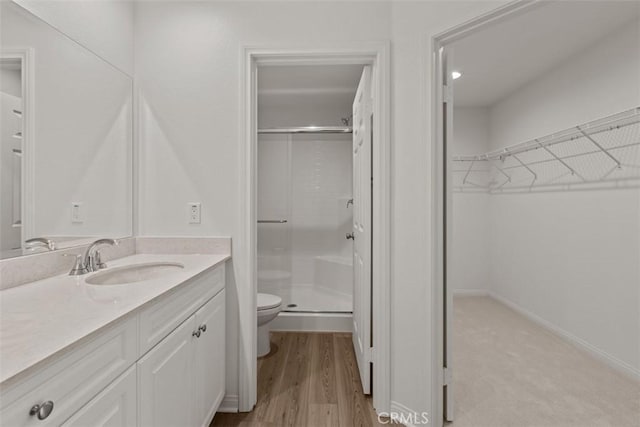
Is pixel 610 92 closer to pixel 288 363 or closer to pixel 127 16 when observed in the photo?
pixel 288 363

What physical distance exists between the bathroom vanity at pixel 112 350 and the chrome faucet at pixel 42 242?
0.15 m

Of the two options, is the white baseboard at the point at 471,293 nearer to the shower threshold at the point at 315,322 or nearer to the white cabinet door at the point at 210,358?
the shower threshold at the point at 315,322

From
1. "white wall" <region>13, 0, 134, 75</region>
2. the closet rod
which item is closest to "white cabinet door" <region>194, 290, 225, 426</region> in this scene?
"white wall" <region>13, 0, 134, 75</region>

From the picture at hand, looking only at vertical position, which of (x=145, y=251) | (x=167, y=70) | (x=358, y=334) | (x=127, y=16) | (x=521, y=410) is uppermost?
(x=127, y=16)

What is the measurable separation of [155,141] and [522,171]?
3.54 m

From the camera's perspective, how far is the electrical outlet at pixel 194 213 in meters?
1.92

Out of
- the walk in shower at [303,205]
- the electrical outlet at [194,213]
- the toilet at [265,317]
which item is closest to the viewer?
the electrical outlet at [194,213]

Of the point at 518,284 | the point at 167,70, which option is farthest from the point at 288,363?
the point at 518,284

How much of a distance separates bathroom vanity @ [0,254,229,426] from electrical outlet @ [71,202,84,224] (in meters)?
0.27

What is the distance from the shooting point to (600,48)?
8.25 ft

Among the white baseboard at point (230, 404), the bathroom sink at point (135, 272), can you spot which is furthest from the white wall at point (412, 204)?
the bathroom sink at point (135, 272)

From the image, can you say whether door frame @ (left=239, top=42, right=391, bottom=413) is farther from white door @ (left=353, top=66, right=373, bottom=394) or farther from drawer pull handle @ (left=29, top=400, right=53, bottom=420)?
drawer pull handle @ (left=29, top=400, right=53, bottom=420)

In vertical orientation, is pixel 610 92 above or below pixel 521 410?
above

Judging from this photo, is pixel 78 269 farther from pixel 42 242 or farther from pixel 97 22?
pixel 97 22
